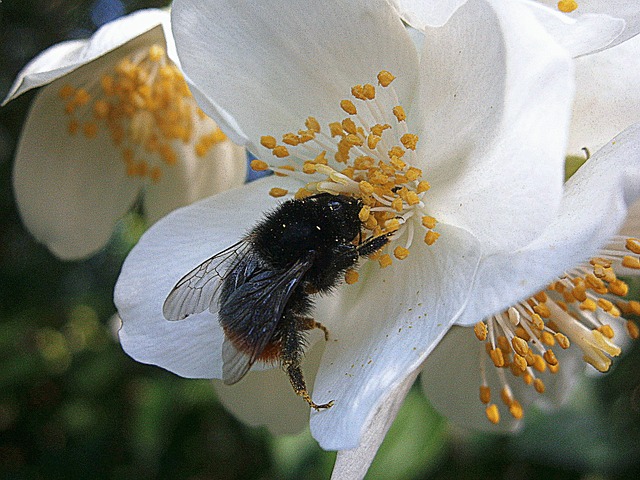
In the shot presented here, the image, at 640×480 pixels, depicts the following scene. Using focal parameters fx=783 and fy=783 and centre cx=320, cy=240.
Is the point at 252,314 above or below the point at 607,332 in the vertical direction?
above

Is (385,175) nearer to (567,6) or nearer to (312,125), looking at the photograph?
(312,125)

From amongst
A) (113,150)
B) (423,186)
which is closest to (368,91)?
(423,186)

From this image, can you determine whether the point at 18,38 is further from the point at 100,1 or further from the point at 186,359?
the point at 186,359

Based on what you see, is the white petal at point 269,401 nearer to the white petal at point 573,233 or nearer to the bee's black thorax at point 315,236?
the bee's black thorax at point 315,236

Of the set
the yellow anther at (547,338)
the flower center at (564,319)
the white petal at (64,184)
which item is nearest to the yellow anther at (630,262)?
the flower center at (564,319)

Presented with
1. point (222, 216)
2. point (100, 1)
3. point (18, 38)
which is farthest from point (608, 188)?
point (18, 38)

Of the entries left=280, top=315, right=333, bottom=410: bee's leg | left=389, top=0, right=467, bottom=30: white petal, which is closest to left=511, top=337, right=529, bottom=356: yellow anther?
left=280, top=315, right=333, bottom=410: bee's leg
